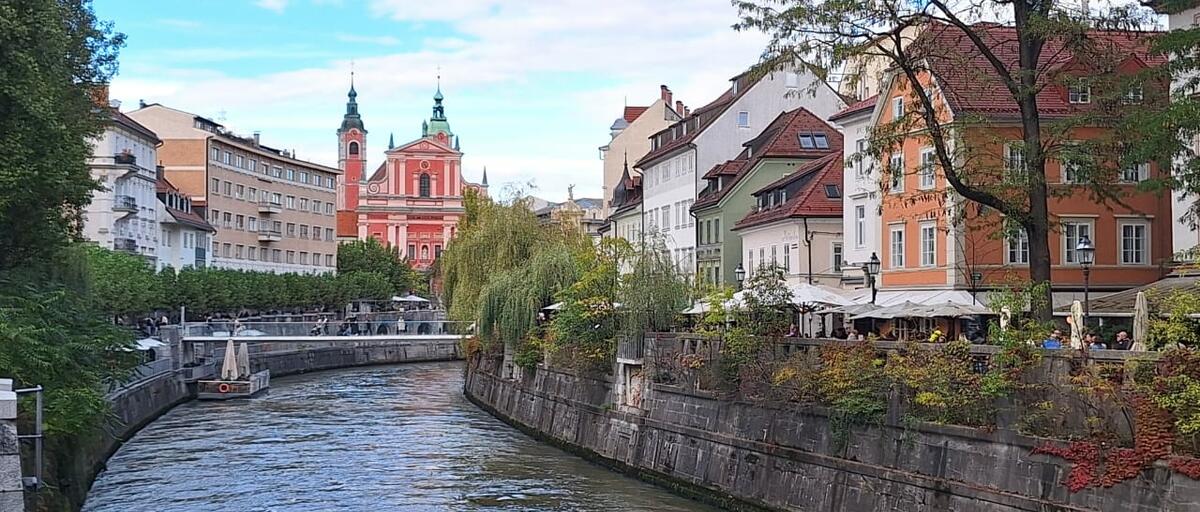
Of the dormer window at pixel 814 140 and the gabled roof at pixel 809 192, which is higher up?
the dormer window at pixel 814 140

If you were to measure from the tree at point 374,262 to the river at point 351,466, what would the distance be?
2599 inches

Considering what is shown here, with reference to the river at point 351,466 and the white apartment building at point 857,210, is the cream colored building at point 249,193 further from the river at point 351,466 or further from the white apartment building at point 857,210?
the white apartment building at point 857,210

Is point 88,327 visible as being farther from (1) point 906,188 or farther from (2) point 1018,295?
(1) point 906,188

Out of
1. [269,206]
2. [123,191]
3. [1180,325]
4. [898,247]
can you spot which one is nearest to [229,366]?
[123,191]

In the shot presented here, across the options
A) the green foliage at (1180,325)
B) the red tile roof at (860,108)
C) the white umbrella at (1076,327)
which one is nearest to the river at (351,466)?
the white umbrella at (1076,327)

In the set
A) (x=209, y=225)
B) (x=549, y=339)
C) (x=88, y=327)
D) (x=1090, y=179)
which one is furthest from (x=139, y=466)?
(x=209, y=225)

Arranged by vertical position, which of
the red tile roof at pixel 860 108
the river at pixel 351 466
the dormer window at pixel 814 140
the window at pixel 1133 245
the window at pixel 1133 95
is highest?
the dormer window at pixel 814 140

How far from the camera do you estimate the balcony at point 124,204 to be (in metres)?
73.1

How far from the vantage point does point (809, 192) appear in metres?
48.9

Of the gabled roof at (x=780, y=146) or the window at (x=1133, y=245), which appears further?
the gabled roof at (x=780, y=146)

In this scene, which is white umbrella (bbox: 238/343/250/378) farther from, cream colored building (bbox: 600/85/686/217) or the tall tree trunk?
the tall tree trunk

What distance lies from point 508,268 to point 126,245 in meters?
31.2

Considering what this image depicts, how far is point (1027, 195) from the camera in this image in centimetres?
2473

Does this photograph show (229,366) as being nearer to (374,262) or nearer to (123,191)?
(123,191)
